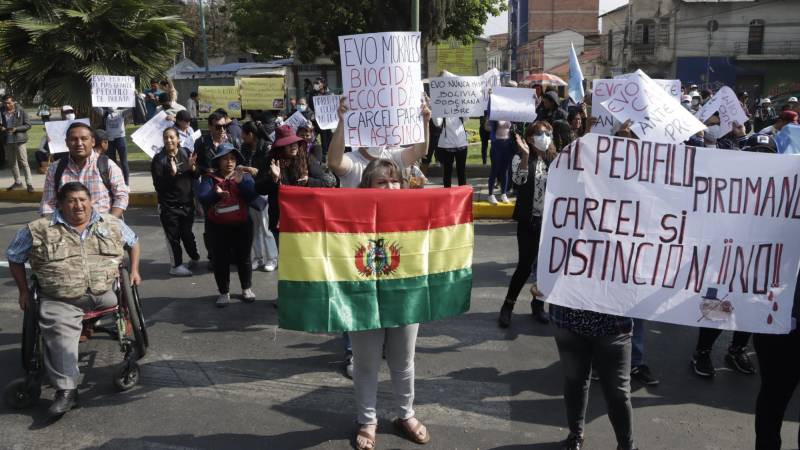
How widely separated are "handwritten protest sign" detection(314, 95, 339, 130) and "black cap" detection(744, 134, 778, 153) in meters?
7.80

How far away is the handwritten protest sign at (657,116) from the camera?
14.9 feet

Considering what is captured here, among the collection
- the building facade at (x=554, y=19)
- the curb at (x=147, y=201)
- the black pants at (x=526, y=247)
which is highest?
A: the building facade at (x=554, y=19)

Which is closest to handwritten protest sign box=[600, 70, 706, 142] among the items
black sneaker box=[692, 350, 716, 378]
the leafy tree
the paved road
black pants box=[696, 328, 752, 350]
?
black pants box=[696, 328, 752, 350]

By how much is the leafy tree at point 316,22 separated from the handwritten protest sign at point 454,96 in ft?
57.7

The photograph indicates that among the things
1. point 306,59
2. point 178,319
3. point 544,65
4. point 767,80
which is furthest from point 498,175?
point 544,65

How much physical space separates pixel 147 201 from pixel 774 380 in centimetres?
1049

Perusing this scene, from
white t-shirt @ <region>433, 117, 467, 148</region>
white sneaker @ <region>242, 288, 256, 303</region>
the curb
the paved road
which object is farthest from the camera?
white t-shirt @ <region>433, 117, 467, 148</region>

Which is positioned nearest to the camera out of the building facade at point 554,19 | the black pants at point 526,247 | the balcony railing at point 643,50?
the black pants at point 526,247

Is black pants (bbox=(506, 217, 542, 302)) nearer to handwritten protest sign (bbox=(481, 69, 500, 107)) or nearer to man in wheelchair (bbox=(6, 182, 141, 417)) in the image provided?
man in wheelchair (bbox=(6, 182, 141, 417))

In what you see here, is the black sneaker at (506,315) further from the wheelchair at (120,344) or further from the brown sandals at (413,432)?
the wheelchair at (120,344)

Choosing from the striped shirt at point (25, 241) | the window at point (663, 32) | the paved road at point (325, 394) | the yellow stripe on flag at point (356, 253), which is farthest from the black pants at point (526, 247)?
the window at point (663, 32)

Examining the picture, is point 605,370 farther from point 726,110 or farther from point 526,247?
point 726,110

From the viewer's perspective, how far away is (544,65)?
68625 mm

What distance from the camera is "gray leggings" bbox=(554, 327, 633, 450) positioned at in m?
3.31
